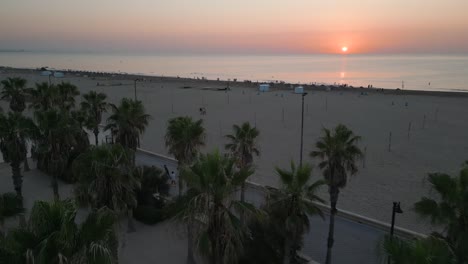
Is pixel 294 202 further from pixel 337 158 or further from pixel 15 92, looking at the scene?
pixel 15 92

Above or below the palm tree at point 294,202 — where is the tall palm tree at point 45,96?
above

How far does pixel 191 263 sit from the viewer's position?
1295 cm

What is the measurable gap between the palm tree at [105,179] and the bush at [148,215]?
16.6ft

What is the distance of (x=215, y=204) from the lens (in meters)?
8.38

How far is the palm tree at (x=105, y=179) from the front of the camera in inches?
422

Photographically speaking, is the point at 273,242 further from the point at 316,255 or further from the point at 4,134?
the point at 4,134

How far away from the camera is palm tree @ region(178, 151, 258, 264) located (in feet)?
27.0

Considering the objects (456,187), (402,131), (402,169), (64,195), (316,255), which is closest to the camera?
(456,187)

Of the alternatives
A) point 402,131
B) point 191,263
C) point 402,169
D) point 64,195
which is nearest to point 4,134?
point 64,195

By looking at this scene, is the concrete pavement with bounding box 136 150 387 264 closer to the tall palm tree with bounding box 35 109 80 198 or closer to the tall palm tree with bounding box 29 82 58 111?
the tall palm tree with bounding box 35 109 80 198

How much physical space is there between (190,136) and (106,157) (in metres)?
5.37

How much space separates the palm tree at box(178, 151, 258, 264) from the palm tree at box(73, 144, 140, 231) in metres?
3.27

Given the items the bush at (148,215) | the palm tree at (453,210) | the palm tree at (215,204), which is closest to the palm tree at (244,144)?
the bush at (148,215)

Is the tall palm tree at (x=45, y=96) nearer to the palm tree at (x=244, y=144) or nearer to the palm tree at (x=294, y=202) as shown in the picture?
the palm tree at (x=244, y=144)
